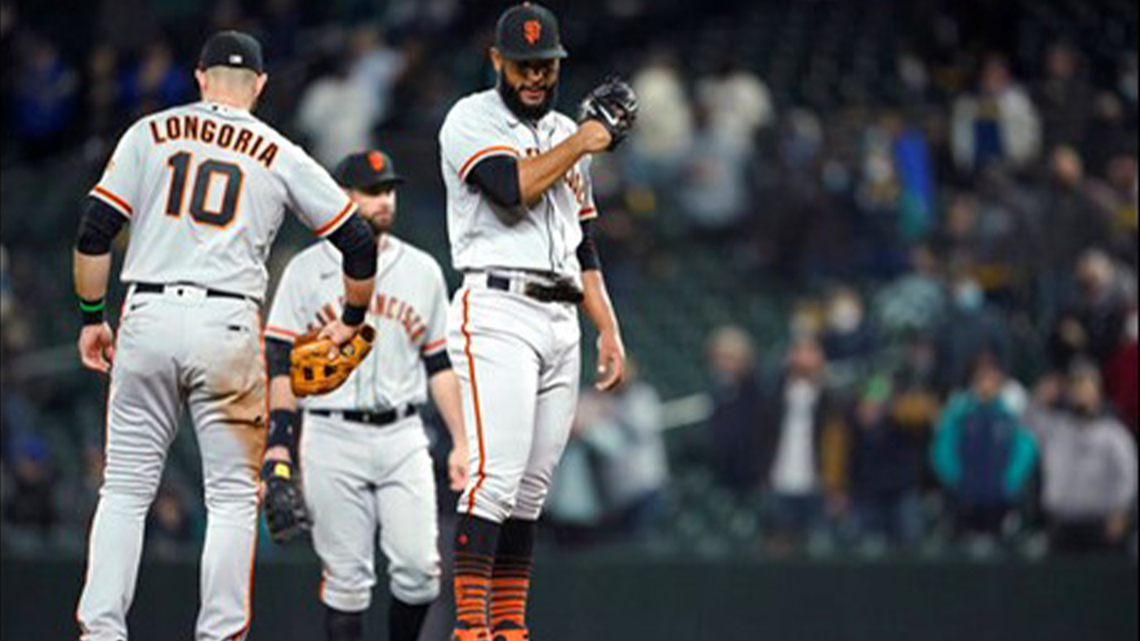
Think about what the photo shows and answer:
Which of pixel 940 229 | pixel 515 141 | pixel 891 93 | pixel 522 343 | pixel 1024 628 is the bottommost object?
pixel 1024 628

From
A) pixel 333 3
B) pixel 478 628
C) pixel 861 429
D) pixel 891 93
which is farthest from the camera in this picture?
pixel 333 3

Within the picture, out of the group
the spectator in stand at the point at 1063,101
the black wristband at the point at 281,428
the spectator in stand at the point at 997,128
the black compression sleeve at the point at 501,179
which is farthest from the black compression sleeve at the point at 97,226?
the spectator in stand at the point at 997,128

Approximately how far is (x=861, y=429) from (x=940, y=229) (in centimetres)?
260

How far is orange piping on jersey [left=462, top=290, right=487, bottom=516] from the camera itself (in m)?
7.75

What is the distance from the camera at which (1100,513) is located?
13805 mm

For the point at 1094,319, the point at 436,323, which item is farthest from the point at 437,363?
the point at 1094,319

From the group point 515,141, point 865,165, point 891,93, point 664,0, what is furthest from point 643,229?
point 515,141

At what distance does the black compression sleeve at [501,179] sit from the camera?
778cm

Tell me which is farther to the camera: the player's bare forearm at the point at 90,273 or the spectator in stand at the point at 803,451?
the spectator in stand at the point at 803,451

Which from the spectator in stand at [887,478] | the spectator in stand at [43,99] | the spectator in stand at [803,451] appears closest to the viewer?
the spectator in stand at [887,478]

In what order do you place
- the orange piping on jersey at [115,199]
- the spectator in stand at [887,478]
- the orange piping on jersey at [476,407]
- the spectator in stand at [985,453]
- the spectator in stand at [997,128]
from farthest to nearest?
the spectator in stand at [997,128]
the spectator in stand at [887,478]
the spectator in stand at [985,453]
the orange piping on jersey at [115,199]
the orange piping on jersey at [476,407]

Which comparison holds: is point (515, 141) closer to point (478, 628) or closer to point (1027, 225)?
point (478, 628)

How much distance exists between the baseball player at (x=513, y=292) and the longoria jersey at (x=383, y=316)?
58.1 inches

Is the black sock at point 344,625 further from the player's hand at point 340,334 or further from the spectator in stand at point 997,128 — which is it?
the spectator in stand at point 997,128
